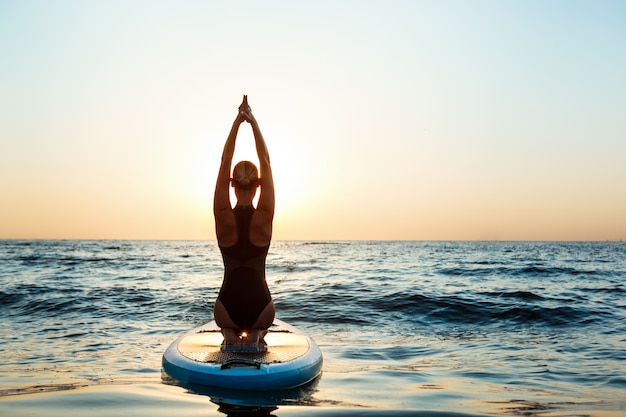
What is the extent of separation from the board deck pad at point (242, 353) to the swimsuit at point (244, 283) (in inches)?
19.3

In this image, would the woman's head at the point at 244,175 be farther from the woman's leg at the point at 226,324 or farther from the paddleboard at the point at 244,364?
the paddleboard at the point at 244,364

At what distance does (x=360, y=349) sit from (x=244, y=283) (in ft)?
11.9

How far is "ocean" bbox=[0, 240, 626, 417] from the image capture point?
564cm

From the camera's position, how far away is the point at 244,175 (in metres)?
6.64

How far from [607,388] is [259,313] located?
460 cm

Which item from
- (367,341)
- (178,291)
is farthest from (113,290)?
(367,341)

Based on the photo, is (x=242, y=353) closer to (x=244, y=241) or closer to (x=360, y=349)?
(x=244, y=241)

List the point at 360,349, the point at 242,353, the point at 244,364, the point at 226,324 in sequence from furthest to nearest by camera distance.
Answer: the point at 360,349 → the point at 226,324 → the point at 242,353 → the point at 244,364

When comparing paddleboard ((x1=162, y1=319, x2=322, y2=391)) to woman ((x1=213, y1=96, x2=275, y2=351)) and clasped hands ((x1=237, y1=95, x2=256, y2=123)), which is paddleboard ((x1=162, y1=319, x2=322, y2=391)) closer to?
woman ((x1=213, y1=96, x2=275, y2=351))

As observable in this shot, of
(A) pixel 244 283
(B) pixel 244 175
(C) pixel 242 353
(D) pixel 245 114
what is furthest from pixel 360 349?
(D) pixel 245 114

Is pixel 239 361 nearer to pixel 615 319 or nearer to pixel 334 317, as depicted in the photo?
pixel 334 317

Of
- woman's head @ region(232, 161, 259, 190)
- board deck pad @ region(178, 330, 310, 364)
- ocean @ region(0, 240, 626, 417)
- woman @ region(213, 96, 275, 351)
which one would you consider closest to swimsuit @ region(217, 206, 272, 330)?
woman @ region(213, 96, 275, 351)

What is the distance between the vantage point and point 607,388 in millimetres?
6895

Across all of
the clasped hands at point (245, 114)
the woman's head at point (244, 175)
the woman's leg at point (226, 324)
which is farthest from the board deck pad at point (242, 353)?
the clasped hands at point (245, 114)
